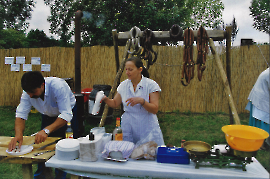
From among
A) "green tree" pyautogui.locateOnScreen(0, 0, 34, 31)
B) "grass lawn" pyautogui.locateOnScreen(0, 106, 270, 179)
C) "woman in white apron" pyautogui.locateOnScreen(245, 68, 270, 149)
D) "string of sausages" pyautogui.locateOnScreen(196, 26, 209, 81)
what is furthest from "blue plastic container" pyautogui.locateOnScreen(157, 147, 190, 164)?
"green tree" pyautogui.locateOnScreen(0, 0, 34, 31)

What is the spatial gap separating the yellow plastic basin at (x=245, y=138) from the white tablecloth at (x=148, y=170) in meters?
0.19

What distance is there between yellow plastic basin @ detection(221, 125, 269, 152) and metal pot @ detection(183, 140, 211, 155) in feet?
0.68

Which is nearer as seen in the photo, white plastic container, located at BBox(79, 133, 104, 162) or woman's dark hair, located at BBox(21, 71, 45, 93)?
white plastic container, located at BBox(79, 133, 104, 162)

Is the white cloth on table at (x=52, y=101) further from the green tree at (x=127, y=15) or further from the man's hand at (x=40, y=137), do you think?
the green tree at (x=127, y=15)

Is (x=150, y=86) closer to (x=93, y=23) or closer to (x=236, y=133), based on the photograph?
(x=236, y=133)

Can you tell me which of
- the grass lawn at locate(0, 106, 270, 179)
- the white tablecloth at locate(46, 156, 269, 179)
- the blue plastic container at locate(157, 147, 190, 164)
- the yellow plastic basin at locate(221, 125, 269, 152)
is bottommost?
A: the grass lawn at locate(0, 106, 270, 179)

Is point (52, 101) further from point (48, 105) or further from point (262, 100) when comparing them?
point (262, 100)

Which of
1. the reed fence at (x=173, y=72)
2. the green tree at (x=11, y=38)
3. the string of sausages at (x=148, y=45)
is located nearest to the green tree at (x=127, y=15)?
the reed fence at (x=173, y=72)

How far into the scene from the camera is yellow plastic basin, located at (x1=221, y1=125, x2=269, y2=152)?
1507 mm

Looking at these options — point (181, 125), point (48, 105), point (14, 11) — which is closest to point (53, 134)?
point (48, 105)

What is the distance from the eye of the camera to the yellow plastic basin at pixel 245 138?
59.3 inches

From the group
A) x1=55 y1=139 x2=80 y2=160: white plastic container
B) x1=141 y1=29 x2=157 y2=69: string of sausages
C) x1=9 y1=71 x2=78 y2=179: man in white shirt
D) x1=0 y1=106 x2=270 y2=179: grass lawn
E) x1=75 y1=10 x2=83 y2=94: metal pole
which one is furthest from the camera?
x1=0 y1=106 x2=270 y2=179: grass lawn

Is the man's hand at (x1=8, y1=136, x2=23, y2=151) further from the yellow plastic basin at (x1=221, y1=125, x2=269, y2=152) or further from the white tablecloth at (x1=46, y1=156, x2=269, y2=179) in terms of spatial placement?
the yellow plastic basin at (x1=221, y1=125, x2=269, y2=152)

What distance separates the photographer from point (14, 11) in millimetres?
10930
